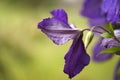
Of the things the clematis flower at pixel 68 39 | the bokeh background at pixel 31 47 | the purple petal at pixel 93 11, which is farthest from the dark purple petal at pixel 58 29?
the bokeh background at pixel 31 47

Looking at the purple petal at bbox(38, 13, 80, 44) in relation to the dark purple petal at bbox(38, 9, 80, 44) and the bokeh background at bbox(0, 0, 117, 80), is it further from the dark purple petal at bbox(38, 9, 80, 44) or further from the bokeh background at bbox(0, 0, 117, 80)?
the bokeh background at bbox(0, 0, 117, 80)

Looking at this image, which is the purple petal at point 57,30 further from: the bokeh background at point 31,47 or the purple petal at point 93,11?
the bokeh background at point 31,47

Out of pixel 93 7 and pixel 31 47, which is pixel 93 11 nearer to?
pixel 93 7

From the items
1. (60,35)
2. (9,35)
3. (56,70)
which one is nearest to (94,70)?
(56,70)

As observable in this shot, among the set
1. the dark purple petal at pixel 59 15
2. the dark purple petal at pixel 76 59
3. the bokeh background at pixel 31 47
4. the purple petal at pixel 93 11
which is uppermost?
the dark purple petal at pixel 59 15

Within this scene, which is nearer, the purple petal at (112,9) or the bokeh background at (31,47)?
the purple petal at (112,9)

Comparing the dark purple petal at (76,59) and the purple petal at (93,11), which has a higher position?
the purple petal at (93,11)

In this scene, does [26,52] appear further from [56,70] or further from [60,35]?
[60,35]
